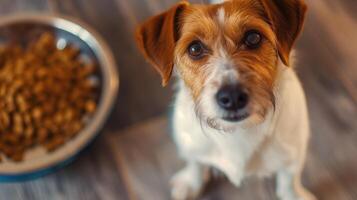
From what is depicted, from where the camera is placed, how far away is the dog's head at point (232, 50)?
116 cm

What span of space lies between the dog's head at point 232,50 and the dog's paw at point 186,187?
552 millimetres

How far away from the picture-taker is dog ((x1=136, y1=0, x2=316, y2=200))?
117cm

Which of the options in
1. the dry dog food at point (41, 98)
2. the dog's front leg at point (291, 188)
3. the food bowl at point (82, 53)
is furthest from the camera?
the dry dog food at point (41, 98)

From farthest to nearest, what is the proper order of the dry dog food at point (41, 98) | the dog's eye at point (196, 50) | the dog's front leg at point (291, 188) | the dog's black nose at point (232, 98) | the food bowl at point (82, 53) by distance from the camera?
the dry dog food at point (41, 98)
the food bowl at point (82, 53)
the dog's front leg at point (291, 188)
the dog's eye at point (196, 50)
the dog's black nose at point (232, 98)

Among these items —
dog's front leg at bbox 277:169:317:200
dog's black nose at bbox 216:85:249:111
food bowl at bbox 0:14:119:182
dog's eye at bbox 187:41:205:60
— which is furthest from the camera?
food bowl at bbox 0:14:119:182

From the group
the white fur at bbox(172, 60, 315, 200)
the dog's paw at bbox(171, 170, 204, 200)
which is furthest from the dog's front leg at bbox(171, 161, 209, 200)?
the white fur at bbox(172, 60, 315, 200)

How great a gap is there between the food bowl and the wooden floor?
12 cm

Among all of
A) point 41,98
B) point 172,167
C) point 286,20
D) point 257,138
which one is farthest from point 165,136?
point 286,20

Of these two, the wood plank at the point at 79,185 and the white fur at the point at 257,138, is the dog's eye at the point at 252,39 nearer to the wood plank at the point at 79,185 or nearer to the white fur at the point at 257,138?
the white fur at the point at 257,138

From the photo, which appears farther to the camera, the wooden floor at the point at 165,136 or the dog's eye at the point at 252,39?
the wooden floor at the point at 165,136

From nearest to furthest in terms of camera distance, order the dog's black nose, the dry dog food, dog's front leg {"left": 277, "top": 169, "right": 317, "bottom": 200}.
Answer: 1. the dog's black nose
2. dog's front leg {"left": 277, "top": 169, "right": 317, "bottom": 200}
3. the dry dog food

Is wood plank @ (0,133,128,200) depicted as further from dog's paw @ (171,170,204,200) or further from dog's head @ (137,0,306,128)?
dog's head @ (137,0,306,128)

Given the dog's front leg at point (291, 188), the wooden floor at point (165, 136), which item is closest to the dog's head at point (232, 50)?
the dog's front leg at point (291, 188)

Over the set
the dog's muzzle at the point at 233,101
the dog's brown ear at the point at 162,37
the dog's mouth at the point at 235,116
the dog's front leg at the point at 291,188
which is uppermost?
the dog's brown ear at the point at 162,37
